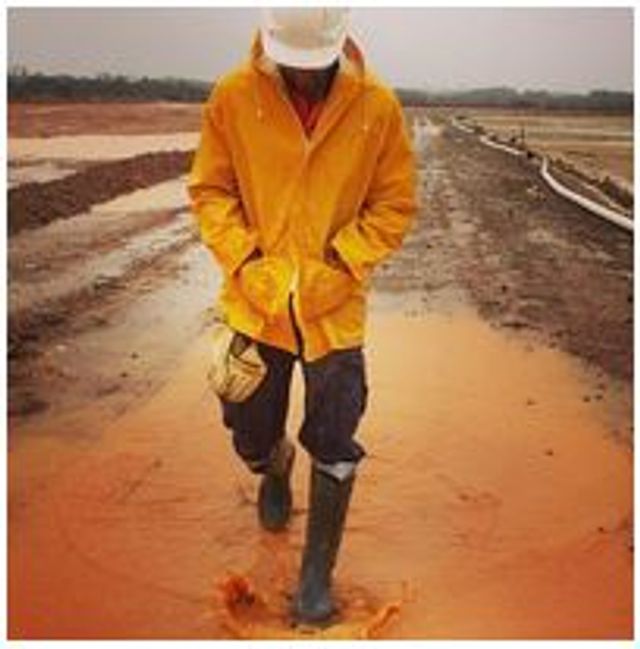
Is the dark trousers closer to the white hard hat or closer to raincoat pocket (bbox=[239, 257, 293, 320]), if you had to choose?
raincoat pocket (bbox=[239, 257, 293, 320])

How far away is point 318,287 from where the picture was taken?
301 cm

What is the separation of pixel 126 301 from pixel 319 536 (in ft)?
11.9

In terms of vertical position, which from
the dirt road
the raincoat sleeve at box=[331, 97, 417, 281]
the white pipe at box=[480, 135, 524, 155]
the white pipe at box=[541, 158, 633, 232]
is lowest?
the dirt road

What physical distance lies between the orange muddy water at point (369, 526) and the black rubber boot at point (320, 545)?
6cm

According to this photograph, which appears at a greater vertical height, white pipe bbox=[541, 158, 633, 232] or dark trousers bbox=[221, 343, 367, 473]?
white pipe bbox=[541, 158, 633, 232]

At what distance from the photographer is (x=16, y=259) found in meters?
7.70

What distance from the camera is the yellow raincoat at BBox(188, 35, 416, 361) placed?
2998 millimetres

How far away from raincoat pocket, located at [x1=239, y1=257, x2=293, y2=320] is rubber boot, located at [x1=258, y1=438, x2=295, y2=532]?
27.2 inches

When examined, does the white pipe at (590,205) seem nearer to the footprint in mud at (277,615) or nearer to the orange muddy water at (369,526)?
the orange muddy water at (369,526)

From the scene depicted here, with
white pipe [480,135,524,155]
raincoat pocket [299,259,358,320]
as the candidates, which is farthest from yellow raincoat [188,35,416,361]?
white pipe [480,135,524,155]

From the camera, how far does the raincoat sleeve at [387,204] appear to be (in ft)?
10.00

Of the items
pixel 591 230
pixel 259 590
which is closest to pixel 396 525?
pixel 259 590

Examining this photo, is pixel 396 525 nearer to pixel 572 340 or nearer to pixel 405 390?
pixel 405 390

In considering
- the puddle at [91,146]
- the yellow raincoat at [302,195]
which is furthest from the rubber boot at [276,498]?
the puddle at [91,146]
